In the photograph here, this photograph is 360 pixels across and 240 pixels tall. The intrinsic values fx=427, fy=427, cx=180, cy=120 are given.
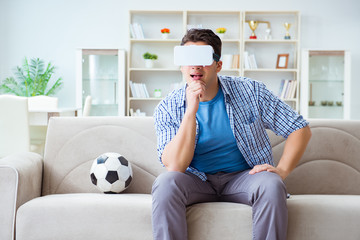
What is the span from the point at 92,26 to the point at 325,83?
10.2 feet

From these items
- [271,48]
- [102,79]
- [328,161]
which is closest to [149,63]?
[102,79]

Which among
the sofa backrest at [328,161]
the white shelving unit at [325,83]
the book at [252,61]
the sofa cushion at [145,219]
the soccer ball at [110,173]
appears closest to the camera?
the sofa cushion at [145,219]

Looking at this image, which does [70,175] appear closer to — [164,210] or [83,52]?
[164,210]

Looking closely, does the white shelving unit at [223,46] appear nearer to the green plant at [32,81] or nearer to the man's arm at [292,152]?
the green plant at [32,81]

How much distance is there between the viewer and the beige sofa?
1606 millimetres

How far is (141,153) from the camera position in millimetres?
2137

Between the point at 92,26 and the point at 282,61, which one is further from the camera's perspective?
the point at 92,26

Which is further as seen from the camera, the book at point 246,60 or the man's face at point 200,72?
the book at point 246,60

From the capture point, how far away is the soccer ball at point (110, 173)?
1.92 meters

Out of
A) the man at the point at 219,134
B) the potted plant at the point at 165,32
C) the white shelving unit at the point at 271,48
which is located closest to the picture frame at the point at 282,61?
the white shelving unit at the point at 271,48

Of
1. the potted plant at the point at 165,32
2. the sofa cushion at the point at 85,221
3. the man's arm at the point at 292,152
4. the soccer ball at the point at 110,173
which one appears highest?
the potted plant at the point at 165,32

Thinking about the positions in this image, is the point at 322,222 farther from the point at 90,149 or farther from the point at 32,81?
the point at 32,81

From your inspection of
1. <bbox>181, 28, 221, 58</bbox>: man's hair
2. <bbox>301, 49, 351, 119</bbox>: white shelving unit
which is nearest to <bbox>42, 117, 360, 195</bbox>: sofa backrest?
<bbox>181, 28, 221, 58</bbox>: man's hair

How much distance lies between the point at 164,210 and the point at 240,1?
4588 mm
